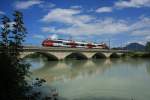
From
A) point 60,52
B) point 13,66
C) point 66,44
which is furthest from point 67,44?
point 13,66

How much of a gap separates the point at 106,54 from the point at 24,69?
66.7m

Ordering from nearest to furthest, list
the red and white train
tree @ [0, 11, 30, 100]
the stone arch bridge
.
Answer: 1. tree @ [0, 11, 30, 100]
2. the stone arch bridge
3. the red and white train

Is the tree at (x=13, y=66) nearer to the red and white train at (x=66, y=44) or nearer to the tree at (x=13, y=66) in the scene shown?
the tree at (x=13, y=66)

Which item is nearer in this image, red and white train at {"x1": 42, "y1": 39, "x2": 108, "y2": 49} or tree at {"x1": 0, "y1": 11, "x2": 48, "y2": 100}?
tree at {"x1": 0, "y1": 11, "x2": 48, "y2": 100}

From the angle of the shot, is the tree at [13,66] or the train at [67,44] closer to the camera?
the tree at [13,66]

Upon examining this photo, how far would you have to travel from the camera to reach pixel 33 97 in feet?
26.7

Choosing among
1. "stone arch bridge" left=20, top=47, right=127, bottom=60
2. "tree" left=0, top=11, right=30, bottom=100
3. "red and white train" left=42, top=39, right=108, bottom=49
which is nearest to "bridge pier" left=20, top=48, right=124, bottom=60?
"stone arch bridge" left=20, top=47, right=127, bottom=60

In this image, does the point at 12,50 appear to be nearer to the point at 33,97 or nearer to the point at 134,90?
the point at 33,97

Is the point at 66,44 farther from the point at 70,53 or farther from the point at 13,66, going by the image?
the point at 13,66

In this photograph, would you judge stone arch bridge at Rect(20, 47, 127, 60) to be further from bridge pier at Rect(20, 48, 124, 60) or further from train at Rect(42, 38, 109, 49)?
train at Rect(42, 38, 109, 49)

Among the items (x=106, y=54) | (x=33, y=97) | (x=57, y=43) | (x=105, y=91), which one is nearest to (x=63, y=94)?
(x=105, y=91)

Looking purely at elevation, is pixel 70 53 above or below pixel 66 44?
below

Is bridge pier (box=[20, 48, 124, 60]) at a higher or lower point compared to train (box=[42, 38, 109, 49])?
lower

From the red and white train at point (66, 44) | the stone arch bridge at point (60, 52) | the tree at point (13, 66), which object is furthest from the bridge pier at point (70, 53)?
the tree at point (13, 66)
